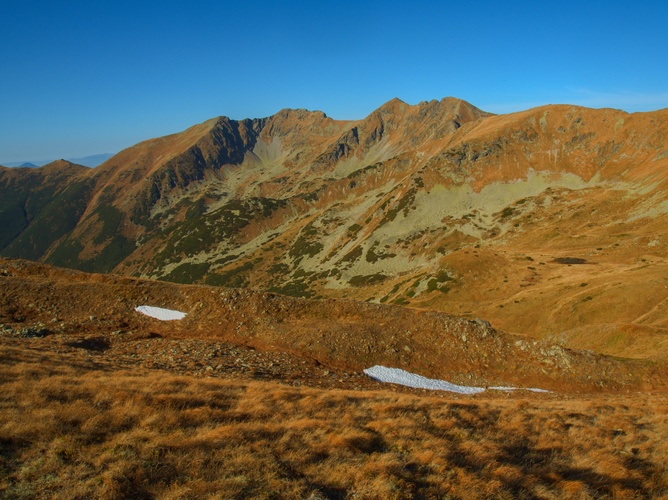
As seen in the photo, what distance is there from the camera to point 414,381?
26391 millimetres

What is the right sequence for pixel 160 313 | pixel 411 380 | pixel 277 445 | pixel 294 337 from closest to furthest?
pixel 277 445 < pixel 411 380 < pixel 294 337 < pixel 160 313

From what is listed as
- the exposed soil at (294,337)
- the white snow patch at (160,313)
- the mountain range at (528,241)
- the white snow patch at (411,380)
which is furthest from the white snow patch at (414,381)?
the mountain range at (528,241)

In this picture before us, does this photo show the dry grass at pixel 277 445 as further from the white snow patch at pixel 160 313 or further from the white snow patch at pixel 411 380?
the white snow patch at pixel 160 313

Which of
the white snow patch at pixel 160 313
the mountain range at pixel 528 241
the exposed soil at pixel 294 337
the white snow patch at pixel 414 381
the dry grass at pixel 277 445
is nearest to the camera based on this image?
the dry grass at pixel 277 445

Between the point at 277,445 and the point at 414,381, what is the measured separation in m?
17.4

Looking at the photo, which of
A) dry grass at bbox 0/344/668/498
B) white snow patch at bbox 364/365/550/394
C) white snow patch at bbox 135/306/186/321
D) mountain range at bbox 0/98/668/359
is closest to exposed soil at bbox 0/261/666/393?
white snow patch at bbox 135/306/186/321

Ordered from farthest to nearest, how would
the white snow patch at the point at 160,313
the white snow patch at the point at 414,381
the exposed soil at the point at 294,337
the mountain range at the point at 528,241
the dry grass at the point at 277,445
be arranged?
the mountain range at the point at 528,241
the white snow patch at the point at 160,313
the white snow patch at the point at 414,381
the exposed soil at the point at 294,337
the dry grass at the point at 277,445

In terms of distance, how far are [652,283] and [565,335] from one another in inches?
671

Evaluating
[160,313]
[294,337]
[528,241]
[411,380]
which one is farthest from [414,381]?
[528,241]

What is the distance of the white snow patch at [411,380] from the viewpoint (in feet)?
84.5

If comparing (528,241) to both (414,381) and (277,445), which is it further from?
(277,445)

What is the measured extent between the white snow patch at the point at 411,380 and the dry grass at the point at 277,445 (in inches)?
359

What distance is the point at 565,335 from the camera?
45.9m

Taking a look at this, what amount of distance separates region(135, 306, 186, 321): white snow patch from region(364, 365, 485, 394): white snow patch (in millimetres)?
16932
